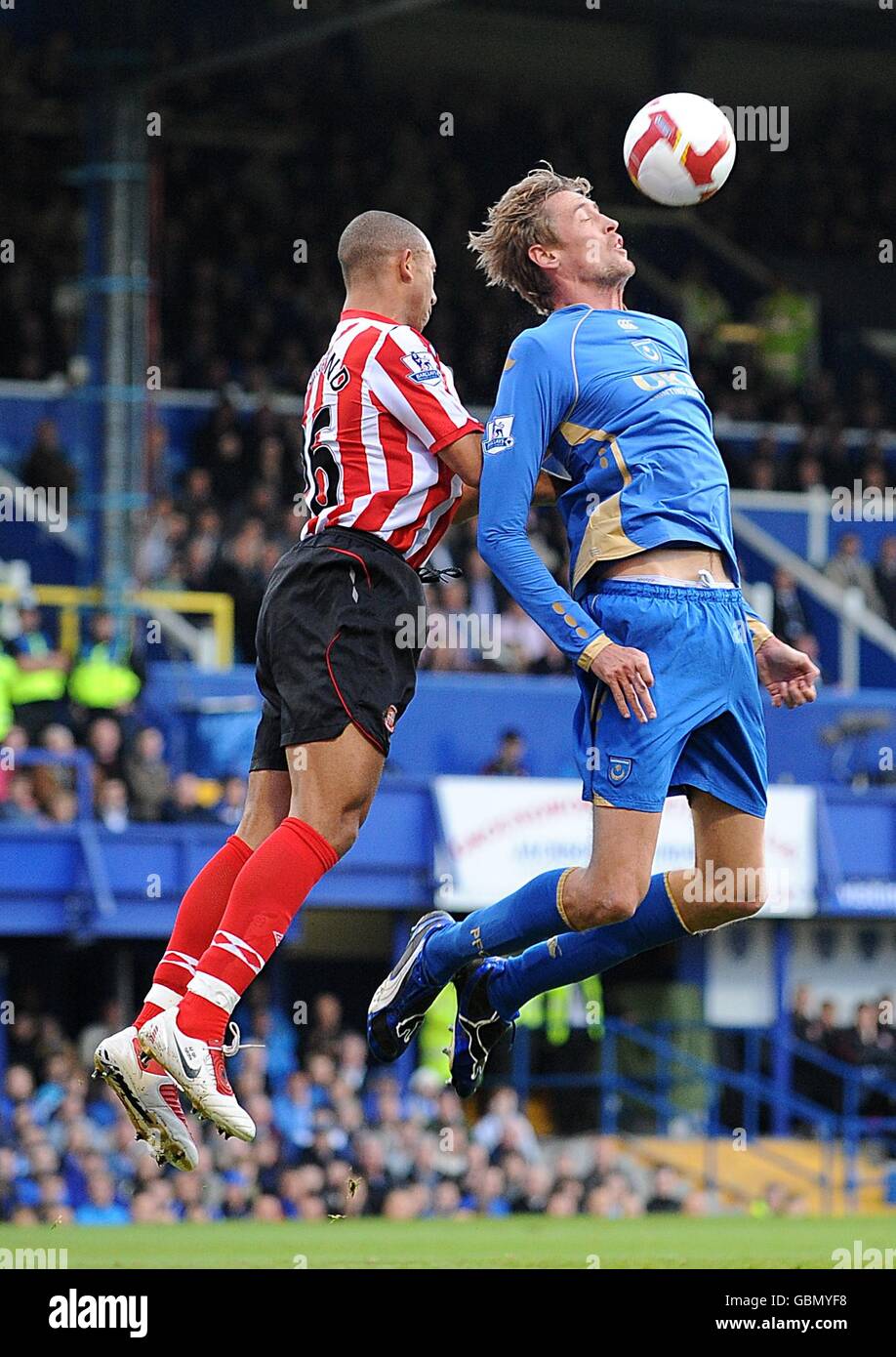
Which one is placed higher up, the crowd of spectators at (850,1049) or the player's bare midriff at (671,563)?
the player's bare midriff at (671,563)

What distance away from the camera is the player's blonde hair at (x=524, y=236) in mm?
7316

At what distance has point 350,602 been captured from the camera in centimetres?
702

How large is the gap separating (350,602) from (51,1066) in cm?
992

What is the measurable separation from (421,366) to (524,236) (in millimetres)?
567

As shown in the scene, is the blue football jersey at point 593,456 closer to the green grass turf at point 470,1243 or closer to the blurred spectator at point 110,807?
the green grass turf at point 470,1243

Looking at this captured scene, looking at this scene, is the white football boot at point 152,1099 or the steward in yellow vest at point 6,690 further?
the steward in yellow vest at point 6,690

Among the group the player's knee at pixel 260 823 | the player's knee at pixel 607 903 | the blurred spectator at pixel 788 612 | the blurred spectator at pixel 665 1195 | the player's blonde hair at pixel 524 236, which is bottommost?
the blurred spectator at pixel 665 1195

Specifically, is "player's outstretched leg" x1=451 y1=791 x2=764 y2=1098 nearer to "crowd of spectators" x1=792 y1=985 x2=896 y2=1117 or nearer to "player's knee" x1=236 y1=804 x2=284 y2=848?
"player's knee" x1=236 y1=804 x2=284 y2=848

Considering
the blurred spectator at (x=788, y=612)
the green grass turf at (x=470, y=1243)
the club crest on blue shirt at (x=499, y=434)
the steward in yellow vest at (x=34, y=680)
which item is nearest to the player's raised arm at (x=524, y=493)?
the club crest on blue shirt at (x=499, y=434)

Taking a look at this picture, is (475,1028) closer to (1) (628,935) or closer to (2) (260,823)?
(1) (628,935)

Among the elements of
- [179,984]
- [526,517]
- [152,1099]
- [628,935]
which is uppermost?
[526,517]

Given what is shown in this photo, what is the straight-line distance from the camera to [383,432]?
7.12m

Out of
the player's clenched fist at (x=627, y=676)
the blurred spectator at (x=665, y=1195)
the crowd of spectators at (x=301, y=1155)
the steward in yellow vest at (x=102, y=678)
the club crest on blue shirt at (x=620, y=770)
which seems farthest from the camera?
the blurred spectator at (x=665, y=1195)

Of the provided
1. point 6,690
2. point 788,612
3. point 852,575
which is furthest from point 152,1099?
point 852,575
